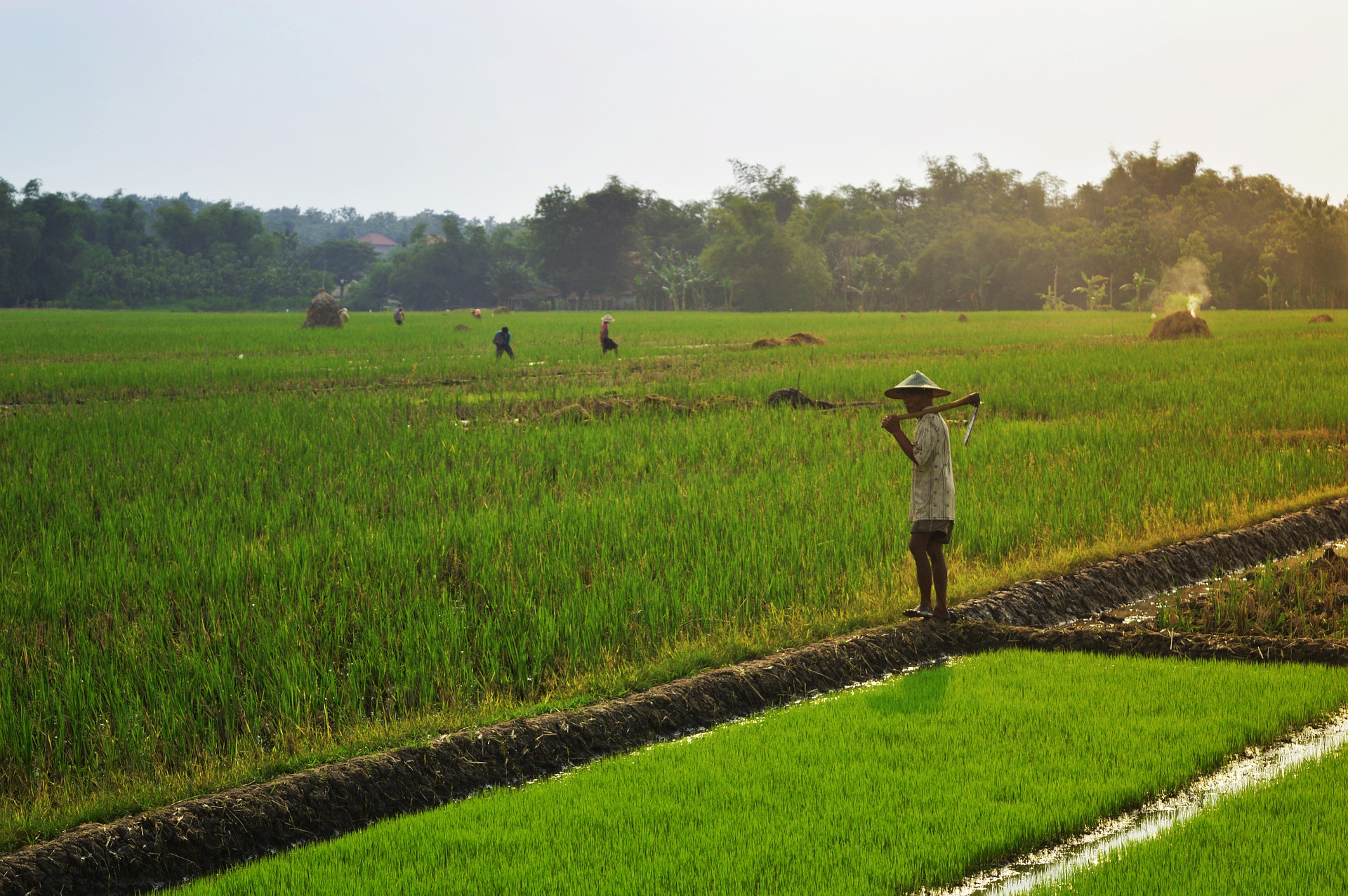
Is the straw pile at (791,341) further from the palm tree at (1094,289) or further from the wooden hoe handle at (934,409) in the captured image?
the palm tree at (1094,289)

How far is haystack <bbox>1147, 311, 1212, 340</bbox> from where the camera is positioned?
25938 millimetres

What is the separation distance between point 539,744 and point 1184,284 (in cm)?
5823

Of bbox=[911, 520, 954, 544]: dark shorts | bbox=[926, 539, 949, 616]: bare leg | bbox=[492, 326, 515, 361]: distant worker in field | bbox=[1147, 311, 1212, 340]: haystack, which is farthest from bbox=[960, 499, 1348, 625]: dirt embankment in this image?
bbox=[1147, 311, 1212, 340]: haystack

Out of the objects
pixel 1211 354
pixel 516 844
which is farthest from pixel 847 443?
pixel 1211 354

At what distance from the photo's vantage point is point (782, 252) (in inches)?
2704

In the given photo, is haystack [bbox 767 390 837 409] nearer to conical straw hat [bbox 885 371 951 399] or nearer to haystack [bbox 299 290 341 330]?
conical straw hat [bbox 885 371 951 399]

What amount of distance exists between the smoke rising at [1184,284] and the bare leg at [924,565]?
53453 mm

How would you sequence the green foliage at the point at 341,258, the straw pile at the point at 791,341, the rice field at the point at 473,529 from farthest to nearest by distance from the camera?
the green foliage at the point at 341,258, the straw pile at the point at 791,341, the rice field at the point at 473,529

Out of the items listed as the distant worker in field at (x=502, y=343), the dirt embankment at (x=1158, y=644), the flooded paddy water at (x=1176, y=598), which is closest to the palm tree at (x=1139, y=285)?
the distant worker in field at (x=502, y=343)

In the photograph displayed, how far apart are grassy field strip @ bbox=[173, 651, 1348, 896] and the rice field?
2.34 feet

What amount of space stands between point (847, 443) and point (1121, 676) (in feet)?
20.9

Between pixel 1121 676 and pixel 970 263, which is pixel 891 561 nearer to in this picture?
pixel 1121 676

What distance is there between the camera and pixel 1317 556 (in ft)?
23.8

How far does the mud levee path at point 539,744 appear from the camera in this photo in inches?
136
